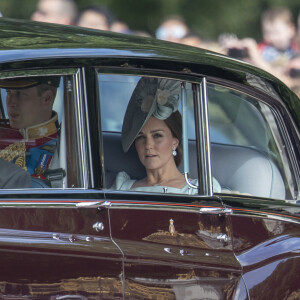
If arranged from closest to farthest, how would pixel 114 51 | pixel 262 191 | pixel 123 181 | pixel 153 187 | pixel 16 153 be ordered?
pixel 16 153, pixel 114 51, pixel 123 181, pixel 153 187, pixel 262 191

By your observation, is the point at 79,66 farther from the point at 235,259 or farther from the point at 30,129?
the point at 235,259

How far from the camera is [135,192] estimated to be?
12.3 ft

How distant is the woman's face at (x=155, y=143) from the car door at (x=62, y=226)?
1.96 feet

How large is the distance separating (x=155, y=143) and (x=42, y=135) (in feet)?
2.51

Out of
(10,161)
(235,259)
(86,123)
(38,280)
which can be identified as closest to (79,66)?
(86,123)

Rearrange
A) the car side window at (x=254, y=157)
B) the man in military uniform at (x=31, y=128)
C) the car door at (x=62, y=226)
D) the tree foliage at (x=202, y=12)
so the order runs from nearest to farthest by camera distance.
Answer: the car door at (x=62, y=226)
the man in military uniform at (x=31, y=128)
the car side window at (x=254, y=157)
the tree foliage at (x=202, y=12)

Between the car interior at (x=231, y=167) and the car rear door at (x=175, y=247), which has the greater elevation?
the car interior at (x=231, y=167)

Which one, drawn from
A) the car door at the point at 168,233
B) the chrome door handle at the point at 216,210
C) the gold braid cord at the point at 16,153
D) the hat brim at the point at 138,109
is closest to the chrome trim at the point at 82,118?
the car door at the point at 168,233

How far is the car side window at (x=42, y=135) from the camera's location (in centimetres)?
355

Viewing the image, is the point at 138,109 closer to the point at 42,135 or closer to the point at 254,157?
the point at 42,135

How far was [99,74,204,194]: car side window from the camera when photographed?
384cm

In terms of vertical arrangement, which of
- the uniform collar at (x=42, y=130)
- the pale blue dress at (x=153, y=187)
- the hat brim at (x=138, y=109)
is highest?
the hat brim at (x=138, y=109)

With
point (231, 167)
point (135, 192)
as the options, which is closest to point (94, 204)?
point (135, 192)

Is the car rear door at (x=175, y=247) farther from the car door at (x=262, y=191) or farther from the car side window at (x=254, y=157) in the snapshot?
the car side window at (x=254, y=157)
